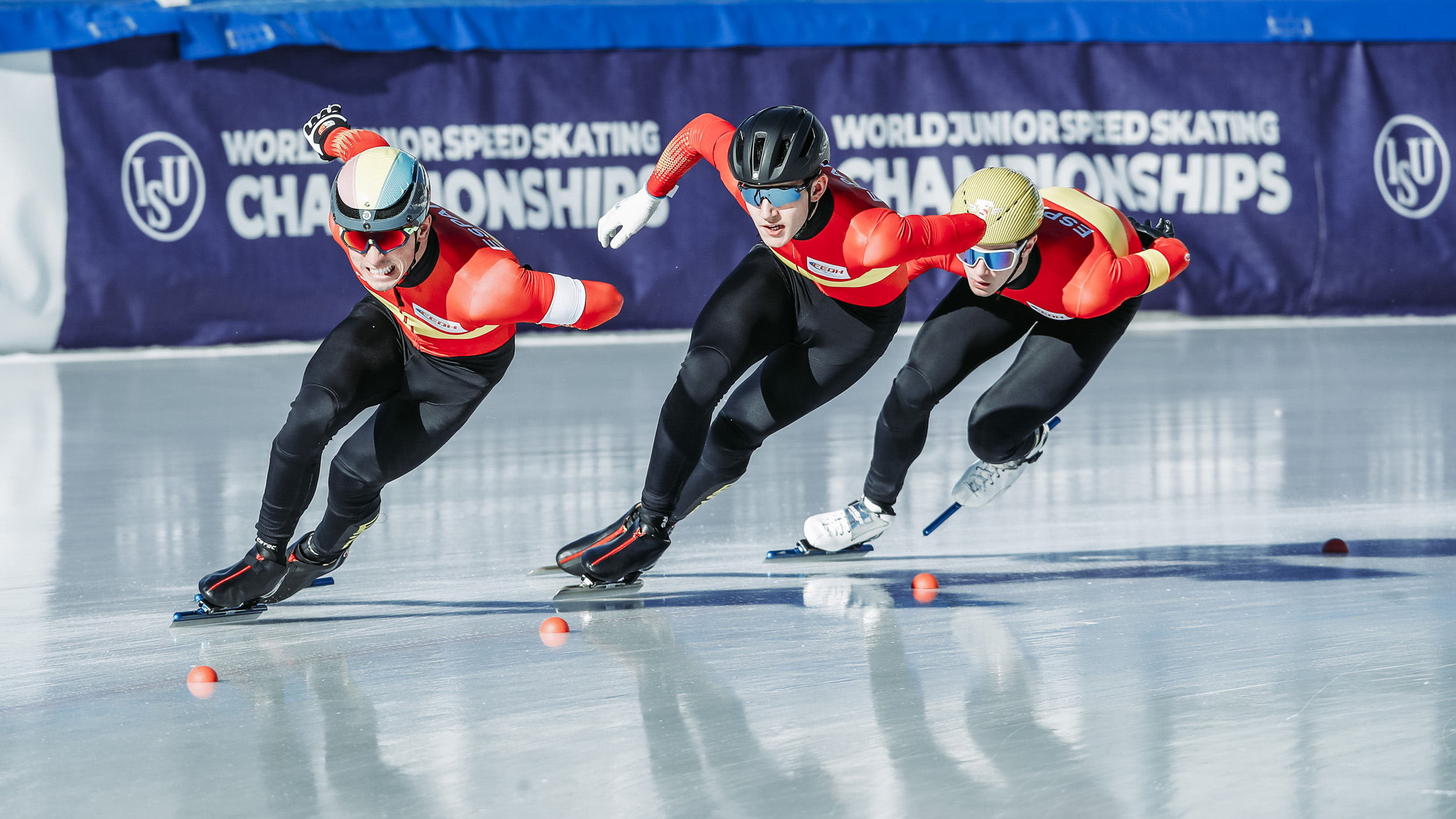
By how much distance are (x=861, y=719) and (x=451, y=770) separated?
2.64 ft

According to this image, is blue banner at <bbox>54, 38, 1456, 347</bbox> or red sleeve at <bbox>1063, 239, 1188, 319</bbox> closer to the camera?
red sleeve at <bbox>1063, 239, 1188, 319</bbox>

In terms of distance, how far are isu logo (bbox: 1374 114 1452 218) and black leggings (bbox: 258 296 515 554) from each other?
25.7 feet

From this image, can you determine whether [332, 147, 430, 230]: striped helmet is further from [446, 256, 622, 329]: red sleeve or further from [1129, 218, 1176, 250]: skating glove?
[1129, 218, 1176, 250]: skating glove

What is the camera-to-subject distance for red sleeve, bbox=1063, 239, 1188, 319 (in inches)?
151

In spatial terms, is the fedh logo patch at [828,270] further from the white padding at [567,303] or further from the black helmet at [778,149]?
the white padding at [567,303]

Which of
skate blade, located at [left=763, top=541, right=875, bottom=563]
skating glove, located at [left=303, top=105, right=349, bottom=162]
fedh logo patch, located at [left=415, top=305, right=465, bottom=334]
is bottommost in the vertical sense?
skate blade, located at [left=763, top=541, right=875, bottom=563]

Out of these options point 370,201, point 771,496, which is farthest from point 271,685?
point 771,496

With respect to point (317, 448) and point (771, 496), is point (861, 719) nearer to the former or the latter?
point (317, 448)

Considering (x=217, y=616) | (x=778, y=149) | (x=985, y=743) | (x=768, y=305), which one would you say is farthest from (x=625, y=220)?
(x=985, y=743)

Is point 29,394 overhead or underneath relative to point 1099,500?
overhead

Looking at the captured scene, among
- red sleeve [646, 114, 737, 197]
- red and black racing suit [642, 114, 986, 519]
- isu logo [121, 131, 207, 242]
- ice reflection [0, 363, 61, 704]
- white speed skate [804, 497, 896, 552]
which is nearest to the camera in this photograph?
ice reflection [0, 363, 61, 704]

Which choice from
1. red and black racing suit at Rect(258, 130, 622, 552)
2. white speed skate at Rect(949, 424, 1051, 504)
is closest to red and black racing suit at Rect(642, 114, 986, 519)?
red and black racing suit at Rect(258, 130, 622, 552)

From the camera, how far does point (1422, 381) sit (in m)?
7.25

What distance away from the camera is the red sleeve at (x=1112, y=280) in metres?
3.85
